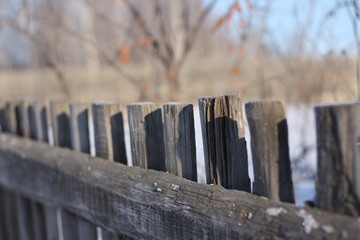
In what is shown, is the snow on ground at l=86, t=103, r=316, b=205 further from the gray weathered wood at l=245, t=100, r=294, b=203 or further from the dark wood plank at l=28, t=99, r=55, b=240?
the gray weathered wood at l=245, t=100, r=294, b=203

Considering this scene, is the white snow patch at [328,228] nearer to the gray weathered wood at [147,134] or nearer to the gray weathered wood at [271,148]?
the gray weathered wood at [271,148]

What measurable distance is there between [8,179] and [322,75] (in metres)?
3.55

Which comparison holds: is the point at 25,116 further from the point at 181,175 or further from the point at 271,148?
the point at 271,148

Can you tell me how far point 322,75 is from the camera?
15.6 feet

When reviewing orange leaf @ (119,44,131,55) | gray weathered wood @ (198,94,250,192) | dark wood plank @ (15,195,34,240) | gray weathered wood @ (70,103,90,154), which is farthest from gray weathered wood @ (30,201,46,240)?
orange leaf @ (119,44,131,55)

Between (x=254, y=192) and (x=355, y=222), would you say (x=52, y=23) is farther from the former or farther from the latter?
(x=355, y=222)

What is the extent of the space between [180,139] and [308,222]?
761 mm

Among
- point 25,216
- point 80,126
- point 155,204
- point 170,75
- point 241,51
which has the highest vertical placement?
point 241,51

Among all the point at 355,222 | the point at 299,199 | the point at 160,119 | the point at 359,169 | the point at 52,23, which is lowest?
the point at 299,199

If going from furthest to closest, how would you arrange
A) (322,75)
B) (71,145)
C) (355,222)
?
(322,75)
(71,145)
(355,222)

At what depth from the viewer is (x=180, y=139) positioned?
1817 mm

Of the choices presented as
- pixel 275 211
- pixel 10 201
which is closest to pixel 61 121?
pixel 10 201

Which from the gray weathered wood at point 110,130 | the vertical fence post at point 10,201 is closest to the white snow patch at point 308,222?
the gray weathered wood at point 110,130

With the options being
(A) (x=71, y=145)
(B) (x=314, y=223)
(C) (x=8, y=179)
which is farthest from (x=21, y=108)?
(B) (x=314, y=223)
